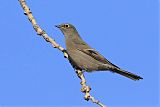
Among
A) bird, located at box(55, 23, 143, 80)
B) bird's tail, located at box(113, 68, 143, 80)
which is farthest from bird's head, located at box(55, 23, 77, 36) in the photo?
bird's tail, located at box(113, 68, 143, 80)

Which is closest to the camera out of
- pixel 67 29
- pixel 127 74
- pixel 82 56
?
pixel 127 74

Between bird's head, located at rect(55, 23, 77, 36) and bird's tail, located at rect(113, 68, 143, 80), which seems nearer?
bird's tail, located at rect(113, 68, 143, 80)

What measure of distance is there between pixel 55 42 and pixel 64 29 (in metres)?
4.92

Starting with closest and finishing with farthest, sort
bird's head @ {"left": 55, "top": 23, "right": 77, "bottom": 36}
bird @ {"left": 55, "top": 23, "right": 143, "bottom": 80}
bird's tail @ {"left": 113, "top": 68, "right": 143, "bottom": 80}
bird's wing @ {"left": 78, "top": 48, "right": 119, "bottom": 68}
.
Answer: bird's tail @ {"left": 113, "top": 68, "right": 143, "bottom": 80} → bird @ {"left": 55, "top": 23, "right": 143, "bottom": 80} → bird's wing @ {"left": 78, "top": 48, "right": 119, "bottom": 68} → bird's head @ {"left": 55, "top": 23, "right": 77, "bottom": 36}

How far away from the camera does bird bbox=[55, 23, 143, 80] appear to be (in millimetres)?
10935

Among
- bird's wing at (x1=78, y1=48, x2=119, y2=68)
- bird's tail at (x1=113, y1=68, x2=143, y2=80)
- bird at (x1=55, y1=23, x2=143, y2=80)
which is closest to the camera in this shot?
bird's tail at (x1=113, y1=68, x2=143, y2=80)

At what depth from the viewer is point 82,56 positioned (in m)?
11.3

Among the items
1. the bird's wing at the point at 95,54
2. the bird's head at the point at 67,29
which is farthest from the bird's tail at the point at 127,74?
the bird's head at the point at 67,29

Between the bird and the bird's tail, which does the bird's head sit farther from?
the bird's tail

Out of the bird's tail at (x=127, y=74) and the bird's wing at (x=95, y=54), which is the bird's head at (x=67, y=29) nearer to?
the bird's wing at (x=95, y=54)

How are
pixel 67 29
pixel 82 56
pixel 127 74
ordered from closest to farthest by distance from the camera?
pixel 127 74 → pixel 82 56 → pixel 67 29

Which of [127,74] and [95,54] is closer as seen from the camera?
[127,74]

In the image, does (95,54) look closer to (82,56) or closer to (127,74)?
(82,56)

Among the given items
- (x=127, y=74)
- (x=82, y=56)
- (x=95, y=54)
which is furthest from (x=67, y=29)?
(x=127, y=74)
